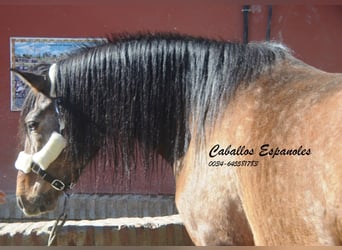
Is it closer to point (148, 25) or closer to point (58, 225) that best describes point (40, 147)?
point (58, 225)

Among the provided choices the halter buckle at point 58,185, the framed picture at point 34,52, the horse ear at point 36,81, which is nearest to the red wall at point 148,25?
the framed picture at point 34,52

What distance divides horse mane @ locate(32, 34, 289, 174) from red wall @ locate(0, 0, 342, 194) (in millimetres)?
147

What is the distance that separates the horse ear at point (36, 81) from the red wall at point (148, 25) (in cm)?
25

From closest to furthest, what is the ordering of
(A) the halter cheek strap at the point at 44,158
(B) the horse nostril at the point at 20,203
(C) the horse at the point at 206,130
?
(C) the horse at the point at 206,130 < (A) the halter cheek strap at the point at 44,158 < (B) the horse nostril at the point at 20,203

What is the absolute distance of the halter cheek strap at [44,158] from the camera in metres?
2.87

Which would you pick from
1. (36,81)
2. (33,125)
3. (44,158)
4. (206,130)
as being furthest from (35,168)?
(206,130)

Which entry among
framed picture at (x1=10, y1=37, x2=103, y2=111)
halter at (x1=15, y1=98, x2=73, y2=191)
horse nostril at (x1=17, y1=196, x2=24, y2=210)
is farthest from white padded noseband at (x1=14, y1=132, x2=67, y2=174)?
framed picture at (x1=10, y1=37, x2=103, y2=111)

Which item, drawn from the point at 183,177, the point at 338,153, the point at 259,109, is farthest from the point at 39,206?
the point at 338,153

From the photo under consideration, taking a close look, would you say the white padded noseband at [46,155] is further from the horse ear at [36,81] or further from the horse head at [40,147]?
the horse ear at [36,81]

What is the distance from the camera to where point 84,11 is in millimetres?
3145

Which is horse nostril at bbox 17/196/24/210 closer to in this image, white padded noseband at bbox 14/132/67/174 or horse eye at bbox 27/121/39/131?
white padded noseband at bbox 14/132/67/174

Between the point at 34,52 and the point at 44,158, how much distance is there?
1.96ft

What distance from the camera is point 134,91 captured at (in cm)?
293

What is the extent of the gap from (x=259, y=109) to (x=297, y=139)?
0.26 metres
